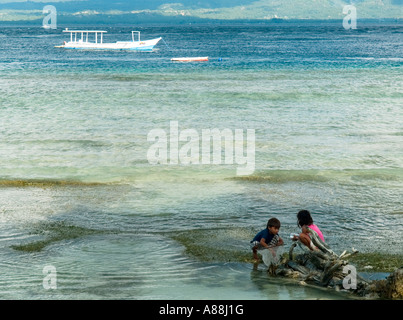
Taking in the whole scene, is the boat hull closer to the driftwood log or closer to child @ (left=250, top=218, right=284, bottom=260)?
child @ (left=250, top=218, right=284, bottom=260)

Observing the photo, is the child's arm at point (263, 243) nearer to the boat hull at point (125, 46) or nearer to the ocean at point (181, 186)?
the ocean at point (181, 186)

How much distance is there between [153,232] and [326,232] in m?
3.32

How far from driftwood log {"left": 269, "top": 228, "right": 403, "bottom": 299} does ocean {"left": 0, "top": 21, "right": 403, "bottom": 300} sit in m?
0.27

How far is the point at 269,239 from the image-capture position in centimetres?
1018

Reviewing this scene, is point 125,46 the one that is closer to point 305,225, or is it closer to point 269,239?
point 269,239

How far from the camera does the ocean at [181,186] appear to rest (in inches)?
389

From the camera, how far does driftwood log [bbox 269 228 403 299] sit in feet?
28.2

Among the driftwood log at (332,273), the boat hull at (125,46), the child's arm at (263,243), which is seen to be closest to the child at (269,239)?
the child's arm at (263,243)

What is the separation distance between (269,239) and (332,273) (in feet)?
4.49

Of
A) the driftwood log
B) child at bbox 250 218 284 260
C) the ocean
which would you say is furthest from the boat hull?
the driftwood log

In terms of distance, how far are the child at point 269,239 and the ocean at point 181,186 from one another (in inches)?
13.2

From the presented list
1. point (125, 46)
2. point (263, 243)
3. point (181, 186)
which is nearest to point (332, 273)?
point (263, 243)

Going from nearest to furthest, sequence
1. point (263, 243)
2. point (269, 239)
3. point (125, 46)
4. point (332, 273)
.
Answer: point (332, 273) < point (263, 243) < point (269, 239) < point (125, 46)
